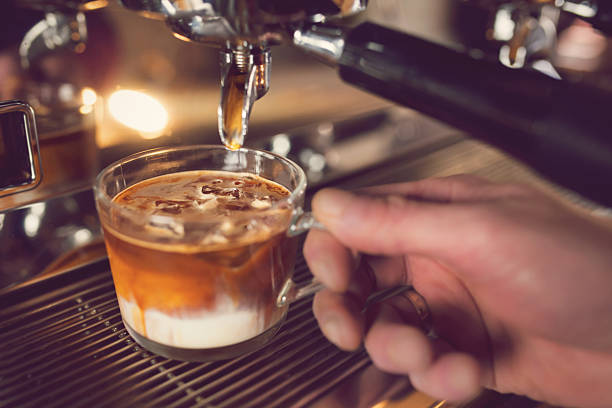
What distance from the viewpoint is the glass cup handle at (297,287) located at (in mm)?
457

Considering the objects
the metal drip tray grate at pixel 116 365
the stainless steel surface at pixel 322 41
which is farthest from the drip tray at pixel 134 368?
the stainless steel surface at pixel 322 41

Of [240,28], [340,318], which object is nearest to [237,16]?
[240,28]

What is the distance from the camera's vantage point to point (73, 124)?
2.25ft

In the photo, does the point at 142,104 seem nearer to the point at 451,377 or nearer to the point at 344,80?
the point at 344,80

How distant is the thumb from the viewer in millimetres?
423

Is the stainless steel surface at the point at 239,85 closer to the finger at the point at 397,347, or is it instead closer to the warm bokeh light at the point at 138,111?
the finger at the point at 397,347

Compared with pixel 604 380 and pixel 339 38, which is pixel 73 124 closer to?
pixel 339 38

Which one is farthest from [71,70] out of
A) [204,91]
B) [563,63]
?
[563,63]

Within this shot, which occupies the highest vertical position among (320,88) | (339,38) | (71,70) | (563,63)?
(339,38)

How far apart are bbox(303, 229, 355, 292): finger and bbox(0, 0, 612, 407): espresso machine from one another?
0.23 feet

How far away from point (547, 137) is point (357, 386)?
0.24 m

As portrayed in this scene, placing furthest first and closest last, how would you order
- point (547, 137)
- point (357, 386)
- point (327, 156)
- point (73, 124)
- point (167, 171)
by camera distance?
point (327, 156) < point (73, 124) < point (167, 171) < point (357, 386) < point (547, 137)

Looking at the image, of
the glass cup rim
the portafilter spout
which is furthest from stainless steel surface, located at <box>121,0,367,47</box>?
the glass cup rim

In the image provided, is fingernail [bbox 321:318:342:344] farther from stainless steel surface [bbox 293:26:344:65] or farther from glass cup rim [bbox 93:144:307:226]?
stainless steel surface [bbox 293:26:344:65]
